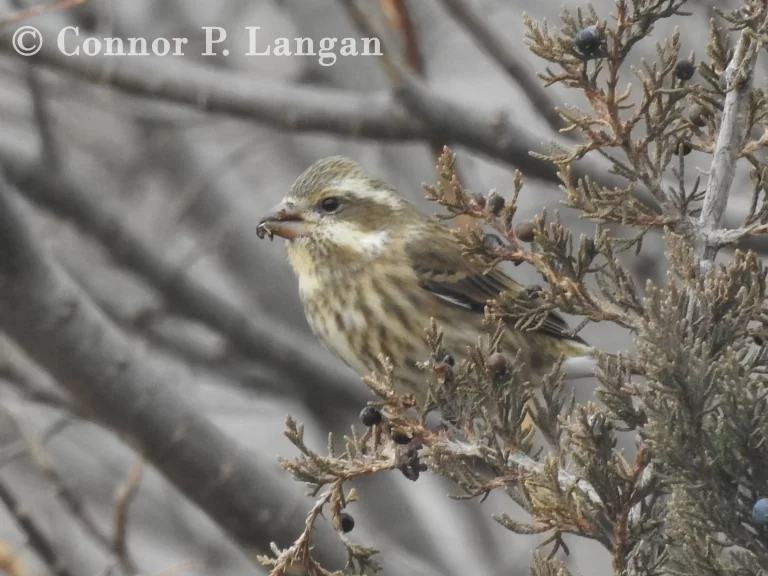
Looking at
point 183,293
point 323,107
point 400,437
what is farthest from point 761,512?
point 183,293

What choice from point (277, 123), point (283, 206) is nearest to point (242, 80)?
point (277, 123)

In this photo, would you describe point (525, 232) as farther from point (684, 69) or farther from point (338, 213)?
point (338, 213)

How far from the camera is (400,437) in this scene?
8.65ft

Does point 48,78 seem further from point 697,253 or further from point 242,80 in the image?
point 697,253

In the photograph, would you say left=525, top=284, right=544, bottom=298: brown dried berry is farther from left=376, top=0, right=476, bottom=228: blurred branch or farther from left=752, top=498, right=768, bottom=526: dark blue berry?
left=376, top=0, right=476, bottom=228: blurred branch

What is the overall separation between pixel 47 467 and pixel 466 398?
2259mm

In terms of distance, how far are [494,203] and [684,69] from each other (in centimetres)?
52

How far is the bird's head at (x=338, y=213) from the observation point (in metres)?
4.93

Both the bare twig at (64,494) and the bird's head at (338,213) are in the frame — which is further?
the bird's head at (338,213)

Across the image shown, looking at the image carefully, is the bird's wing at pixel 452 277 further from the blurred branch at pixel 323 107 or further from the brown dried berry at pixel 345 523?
the brown dried berry at pixel 345 523

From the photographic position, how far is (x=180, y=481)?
4.64 metres

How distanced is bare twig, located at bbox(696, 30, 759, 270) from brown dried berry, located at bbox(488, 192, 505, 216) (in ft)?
1.48

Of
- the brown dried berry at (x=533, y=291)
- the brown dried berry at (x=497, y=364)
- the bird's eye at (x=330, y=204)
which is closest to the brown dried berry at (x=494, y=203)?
the brown dried berry at (x=533, y=291)

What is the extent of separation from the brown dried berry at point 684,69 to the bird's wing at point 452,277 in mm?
2114
